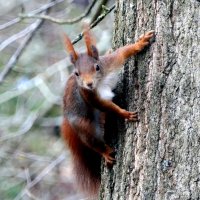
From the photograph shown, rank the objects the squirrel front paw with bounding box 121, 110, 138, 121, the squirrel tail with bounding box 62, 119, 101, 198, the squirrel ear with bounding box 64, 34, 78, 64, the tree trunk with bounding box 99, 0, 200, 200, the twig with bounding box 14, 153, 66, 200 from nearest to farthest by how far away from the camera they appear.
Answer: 1. the tree trunk with bounding box 99, 0, 200, 200
2. the squirrel front paw with bounding box 121, 110, 138, 121
3. the squirrel ear with bounding box 64, 34, 78, 64
4. the squirrel tail with bounding box 62, 119, 101, 198
5. the twig with bounding box 14, 153, 66, 200

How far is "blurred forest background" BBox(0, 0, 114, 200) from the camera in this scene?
5723 millimetres

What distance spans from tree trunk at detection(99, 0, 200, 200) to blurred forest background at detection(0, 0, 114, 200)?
118 inches

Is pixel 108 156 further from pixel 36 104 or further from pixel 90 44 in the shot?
pixel 36 104

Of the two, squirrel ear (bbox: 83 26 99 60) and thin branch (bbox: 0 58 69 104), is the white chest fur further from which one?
thin branch (bbox: 0 58 69 104)

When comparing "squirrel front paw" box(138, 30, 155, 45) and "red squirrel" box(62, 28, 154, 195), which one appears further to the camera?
"red squirrel" box(62, 28, 154, 195)

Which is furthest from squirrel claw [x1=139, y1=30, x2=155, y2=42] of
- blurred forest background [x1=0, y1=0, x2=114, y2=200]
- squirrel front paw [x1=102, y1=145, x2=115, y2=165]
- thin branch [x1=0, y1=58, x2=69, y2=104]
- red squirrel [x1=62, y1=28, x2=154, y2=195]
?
thin branch [x1=0, y1=58, x2=69, y2=104]

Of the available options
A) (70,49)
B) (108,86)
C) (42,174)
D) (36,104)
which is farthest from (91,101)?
(36,104)

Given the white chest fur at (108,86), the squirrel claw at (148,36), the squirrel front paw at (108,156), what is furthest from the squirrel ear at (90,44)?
the squirrel front paw at (108,156)

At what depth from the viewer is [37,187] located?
20.6ft

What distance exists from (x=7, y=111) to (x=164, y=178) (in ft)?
14.0

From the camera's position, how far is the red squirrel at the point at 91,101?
8.09 feet

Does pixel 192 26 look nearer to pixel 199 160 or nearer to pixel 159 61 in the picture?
pixel 159 61

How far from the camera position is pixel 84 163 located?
2.90 meters

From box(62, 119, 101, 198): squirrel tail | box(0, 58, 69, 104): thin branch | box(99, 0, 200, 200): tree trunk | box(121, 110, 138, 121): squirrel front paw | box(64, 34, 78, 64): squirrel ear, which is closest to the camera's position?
box(99, 0, 200, 200): tree trunk
